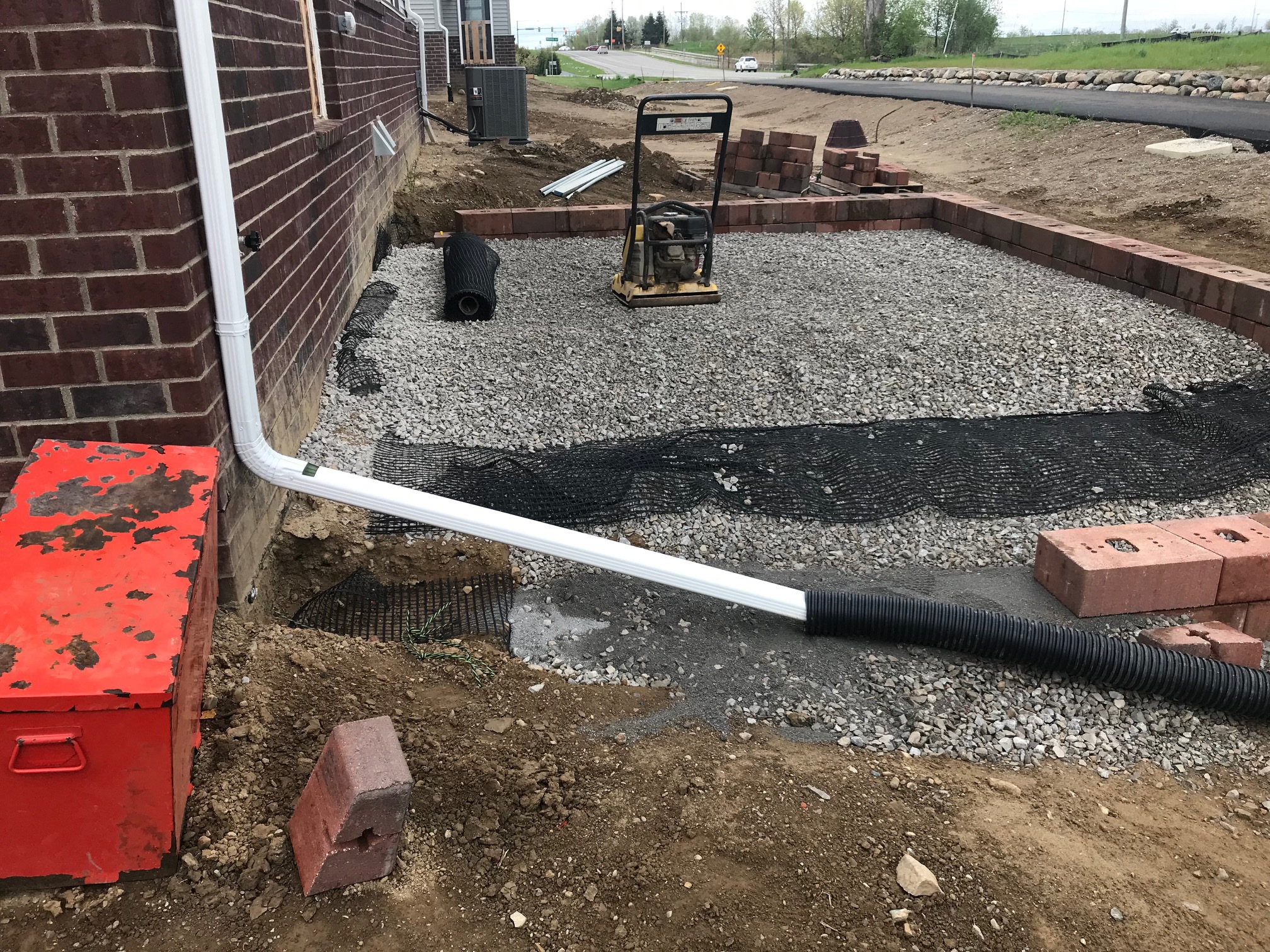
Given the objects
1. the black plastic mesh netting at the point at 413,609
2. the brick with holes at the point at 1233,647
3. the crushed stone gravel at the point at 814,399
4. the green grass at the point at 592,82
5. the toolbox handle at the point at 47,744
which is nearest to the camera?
the toolbox handle at the point at 47,744

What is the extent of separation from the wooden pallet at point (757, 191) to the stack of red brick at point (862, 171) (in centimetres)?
74

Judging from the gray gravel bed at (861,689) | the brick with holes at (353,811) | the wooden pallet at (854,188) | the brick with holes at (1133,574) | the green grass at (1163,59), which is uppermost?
the green grass at (1163,59)

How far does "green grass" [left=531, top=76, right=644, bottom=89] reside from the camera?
4362 cm

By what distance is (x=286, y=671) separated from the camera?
2.82 metres

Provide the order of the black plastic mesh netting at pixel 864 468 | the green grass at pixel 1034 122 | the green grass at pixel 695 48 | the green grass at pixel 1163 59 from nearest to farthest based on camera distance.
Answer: the black plastic mesh netting at pixel 864 468 → the green grass at pixel 1034 122 → the green grass at pixel 1163 59 → the green grass at pixel 695 48

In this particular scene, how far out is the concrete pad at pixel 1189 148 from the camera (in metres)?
12.9

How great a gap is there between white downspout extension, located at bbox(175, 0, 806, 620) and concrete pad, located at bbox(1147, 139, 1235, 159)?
1330 centimetres

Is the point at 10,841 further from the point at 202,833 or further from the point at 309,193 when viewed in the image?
the point at 309,193

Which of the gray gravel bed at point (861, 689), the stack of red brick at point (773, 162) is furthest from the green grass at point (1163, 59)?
the gray gravel bed at point (861, 689)

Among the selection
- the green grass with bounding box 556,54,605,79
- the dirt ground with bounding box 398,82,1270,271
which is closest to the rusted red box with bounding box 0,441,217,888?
the dirt ground with bounding box 398,82,1270,271

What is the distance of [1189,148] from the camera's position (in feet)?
43.9

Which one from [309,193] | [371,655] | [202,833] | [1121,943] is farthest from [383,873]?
[309,193]

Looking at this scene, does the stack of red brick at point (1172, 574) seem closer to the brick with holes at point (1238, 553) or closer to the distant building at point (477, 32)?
the brick with holes at point (1238, 553)

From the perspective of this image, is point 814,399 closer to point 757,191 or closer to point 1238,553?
point 1238,553
